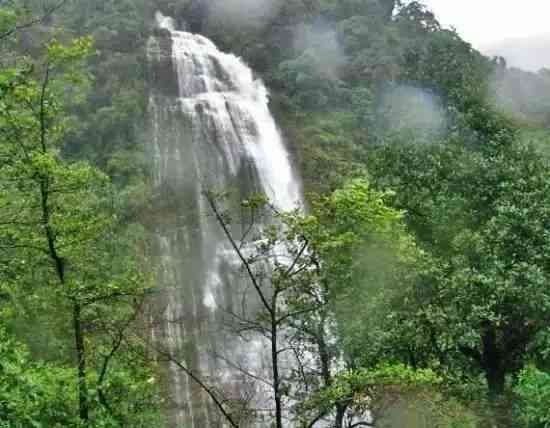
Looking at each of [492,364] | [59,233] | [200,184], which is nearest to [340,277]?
[59,233]

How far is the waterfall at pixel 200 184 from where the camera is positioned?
2045 centimetres

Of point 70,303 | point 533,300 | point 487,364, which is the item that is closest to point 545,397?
point 533,300

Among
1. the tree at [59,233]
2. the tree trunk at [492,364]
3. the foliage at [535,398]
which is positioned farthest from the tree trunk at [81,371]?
the tree trunk at [492,364]

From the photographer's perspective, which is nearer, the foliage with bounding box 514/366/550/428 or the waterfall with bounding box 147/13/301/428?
the foliage with bounding box 514/366/550/428

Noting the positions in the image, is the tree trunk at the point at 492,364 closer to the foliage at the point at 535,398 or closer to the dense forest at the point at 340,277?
the dense forest at the point at 340,277

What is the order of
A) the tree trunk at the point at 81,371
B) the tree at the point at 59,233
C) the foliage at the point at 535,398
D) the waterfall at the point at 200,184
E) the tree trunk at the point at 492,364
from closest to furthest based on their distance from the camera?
1. the tree trunk at the point at 81,371
2. the tree at the point at 59,233
3. the foliage at the point at 535,398
4. the tree trunk at the point at 492,364
5. the waterfall at the point at 200,184

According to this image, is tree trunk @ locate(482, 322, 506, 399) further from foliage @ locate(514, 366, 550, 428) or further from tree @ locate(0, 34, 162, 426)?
tree @ locate(0, 34, 162, 426)

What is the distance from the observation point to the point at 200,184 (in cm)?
2248

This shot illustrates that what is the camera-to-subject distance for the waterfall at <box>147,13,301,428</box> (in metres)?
20.5

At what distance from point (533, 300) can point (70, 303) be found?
7242 millimetres

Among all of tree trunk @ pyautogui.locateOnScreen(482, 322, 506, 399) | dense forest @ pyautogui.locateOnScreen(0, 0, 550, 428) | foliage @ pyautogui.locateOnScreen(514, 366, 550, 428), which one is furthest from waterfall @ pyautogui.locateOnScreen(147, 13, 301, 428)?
foliage @ pyautogui.locateOnScreen(514, 366, 550, 428)

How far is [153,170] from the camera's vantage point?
1121 inches

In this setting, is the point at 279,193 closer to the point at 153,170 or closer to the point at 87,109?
the point at 153,170

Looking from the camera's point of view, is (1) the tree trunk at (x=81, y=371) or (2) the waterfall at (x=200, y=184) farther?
(2) the waterfall at (x=200, y=184)
